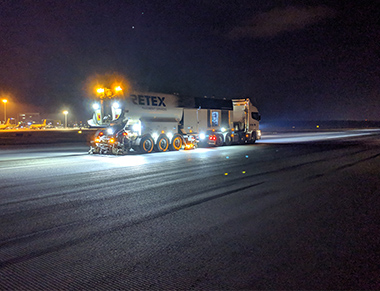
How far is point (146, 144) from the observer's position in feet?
65.3

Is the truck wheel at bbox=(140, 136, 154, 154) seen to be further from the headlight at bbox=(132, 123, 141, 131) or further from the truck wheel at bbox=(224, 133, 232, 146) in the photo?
the truck wheel at bbox=(224, 133, 232, 146)

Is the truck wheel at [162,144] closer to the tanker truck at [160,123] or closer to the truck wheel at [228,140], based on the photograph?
the tanker truck at [160,123]

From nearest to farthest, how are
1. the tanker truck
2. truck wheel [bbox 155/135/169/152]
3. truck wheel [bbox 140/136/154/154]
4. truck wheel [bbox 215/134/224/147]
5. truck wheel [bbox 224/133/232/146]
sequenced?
→ the tanker truck → truck wheel [bbox 140/136/154/154] → truck wheel [bbox 155/135/169/152] → truck wheel [bbox 215/134/224/147] → truck wheel [bbox 224/133/232/146]

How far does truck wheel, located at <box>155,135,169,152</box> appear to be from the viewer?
20.7 m

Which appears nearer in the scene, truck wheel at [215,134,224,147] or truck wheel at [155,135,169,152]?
truck wheel at [155,135,169,152]

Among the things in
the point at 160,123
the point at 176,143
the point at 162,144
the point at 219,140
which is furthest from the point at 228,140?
the point at 160,123

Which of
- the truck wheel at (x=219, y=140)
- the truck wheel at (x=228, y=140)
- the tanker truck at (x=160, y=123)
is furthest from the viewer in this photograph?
the truck wheel at (x=228, y=140)

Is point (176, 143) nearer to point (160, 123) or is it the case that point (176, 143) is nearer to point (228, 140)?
point (160, 123)

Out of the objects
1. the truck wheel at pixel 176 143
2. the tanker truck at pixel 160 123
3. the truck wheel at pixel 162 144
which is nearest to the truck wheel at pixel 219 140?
the tanker truck at pixel 160 123

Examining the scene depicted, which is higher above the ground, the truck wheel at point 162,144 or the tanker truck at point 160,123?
the tanker truck at point 160,123

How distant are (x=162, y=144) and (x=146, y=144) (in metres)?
1.39

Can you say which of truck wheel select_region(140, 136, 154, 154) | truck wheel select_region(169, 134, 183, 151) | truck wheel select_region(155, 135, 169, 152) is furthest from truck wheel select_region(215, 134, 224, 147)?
truck wheel select_region(140, 136, 154, 154)

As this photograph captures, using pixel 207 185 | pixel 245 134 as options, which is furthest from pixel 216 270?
pixel 245 134

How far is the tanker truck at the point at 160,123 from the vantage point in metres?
19.1
